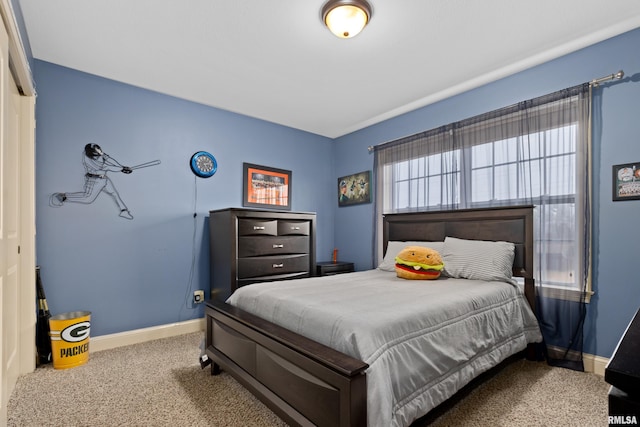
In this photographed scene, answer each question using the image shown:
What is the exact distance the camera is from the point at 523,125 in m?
2.75

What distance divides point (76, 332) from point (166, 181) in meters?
1.51

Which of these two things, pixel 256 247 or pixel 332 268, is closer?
pixel 256 247

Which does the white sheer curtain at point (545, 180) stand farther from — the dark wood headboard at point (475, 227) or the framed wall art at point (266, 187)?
the framed wall art at point (266, 187)

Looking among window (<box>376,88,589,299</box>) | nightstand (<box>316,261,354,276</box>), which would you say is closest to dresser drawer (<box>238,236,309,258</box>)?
nightstand (<box>316,261,354,276</box>)

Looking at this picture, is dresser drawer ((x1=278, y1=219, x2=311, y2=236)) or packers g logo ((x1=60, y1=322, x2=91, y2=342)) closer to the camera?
packers g logo ((x1=60, y1=322, x2=91, y2=342))

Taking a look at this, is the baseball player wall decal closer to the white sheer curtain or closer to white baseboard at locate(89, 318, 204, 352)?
white baseboard at locate(89, 318, 204, 352)

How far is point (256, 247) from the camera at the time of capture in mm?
3293

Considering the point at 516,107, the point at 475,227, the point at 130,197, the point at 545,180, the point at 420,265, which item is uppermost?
the point at 516,107

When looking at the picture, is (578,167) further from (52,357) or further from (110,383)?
(52,357)

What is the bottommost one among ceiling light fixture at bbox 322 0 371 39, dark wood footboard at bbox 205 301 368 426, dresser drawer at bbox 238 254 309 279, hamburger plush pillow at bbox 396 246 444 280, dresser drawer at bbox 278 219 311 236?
dark wood footboard at bbox 205 301 368 426

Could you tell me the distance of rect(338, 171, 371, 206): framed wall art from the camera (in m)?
4.22

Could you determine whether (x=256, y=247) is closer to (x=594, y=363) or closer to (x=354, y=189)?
(x=354, y=189)

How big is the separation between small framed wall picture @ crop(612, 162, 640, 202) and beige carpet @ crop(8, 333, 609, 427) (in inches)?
50.1

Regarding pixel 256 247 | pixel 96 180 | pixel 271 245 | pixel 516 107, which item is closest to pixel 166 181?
pixel 96 180
